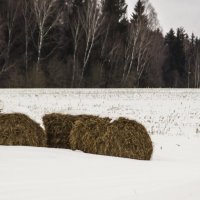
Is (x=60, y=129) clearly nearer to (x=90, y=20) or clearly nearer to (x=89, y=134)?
(x=89, y=134)

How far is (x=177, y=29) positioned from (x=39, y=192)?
71.6 m

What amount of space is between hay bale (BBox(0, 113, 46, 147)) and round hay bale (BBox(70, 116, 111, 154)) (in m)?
0.63

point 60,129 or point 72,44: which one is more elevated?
point 72,44

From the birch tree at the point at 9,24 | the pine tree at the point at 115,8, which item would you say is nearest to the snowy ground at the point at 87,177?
the birch tree at the point at 9,24

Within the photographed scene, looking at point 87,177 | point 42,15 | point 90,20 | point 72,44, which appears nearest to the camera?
point 87,177

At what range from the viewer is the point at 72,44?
44688 millimetres

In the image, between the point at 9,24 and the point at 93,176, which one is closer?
the point at 93,176

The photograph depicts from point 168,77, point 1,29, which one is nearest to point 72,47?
point 1,29

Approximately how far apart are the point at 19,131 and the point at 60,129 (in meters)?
0.89

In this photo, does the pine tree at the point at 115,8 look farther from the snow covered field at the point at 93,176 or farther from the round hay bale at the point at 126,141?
the round hay bale at the point at 126,141

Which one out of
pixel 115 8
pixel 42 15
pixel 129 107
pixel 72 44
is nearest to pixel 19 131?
pixel 129 107

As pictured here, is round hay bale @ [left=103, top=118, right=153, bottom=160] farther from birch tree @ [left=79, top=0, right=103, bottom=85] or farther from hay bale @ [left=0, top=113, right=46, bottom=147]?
birch tree @ [left=79, top=0, right=103, bottom=85]

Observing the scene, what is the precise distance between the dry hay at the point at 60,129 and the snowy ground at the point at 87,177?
0.93 m

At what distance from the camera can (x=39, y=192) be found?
5297mm
